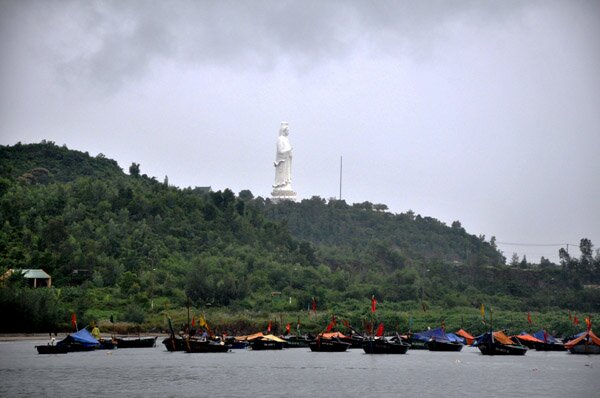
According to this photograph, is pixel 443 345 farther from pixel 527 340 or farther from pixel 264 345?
pixel 264 345

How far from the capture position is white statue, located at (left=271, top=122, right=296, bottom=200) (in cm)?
17725

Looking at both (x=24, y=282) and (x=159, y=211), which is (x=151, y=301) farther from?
(x=159, y=211)

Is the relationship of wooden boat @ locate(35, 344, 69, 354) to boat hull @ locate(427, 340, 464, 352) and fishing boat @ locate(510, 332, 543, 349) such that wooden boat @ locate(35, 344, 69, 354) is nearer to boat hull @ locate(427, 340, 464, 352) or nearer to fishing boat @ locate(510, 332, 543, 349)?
boat hull @ locate(427, 340, 464, 352)

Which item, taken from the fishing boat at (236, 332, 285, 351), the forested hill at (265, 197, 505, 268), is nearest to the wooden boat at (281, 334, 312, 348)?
the fishing boat at (236, 332, 285, 351)

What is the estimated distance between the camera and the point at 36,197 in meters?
141

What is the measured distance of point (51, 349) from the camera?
90.6 meters

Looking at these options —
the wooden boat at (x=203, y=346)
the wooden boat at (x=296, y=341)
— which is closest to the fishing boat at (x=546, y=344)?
the wooden boat at (x=296, y=341)

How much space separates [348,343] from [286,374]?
23789 mm

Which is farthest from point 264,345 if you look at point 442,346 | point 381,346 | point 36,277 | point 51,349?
point 36,277

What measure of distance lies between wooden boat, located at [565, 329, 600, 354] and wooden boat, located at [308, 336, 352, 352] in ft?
64.7

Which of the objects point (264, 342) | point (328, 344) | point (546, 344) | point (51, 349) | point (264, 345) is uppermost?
point (546, 344)

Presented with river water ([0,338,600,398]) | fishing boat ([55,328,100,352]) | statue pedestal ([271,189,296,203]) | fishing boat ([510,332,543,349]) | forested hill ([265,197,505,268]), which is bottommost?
river water ([0,338,600,398])

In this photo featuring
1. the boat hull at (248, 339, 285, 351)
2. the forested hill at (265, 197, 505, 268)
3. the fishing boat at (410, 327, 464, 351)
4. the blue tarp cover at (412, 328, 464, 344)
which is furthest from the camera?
the forested hill at (265, 197, 505, 268)

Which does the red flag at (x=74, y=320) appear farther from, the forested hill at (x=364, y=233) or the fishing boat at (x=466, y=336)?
the forested hill at (x=364, y=233)
